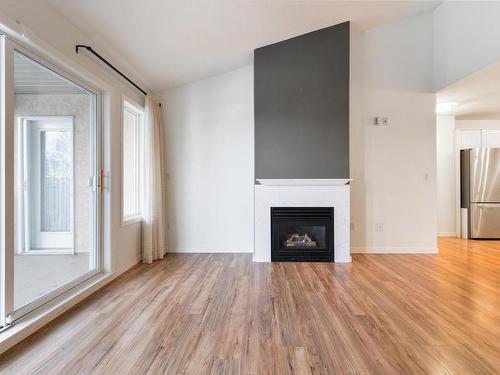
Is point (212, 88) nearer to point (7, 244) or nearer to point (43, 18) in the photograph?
point (43, 18)

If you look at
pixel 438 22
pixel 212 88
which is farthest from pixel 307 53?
pixel 438 22

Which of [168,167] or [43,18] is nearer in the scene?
[43,18]

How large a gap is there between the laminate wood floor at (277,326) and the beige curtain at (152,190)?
0.59m

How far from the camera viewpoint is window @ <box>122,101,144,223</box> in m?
3.96

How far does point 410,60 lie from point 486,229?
11.7ft

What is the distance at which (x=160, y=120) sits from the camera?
14.5 feet

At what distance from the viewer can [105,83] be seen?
308 cm

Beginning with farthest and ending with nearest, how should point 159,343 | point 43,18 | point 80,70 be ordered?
point 80,70 < point 43,18 < point 159,343

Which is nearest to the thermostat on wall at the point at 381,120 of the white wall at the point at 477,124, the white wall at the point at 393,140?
the white wall at the point at 393,140

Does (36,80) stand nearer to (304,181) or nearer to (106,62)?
(106,62)

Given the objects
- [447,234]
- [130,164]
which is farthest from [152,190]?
[447,234]

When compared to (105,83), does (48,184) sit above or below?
below

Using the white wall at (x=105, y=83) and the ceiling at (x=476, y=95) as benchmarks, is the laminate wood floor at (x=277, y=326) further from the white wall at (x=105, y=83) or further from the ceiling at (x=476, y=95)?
the ceiling at (x=476, y=95)

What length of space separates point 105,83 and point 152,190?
154 centimetres
